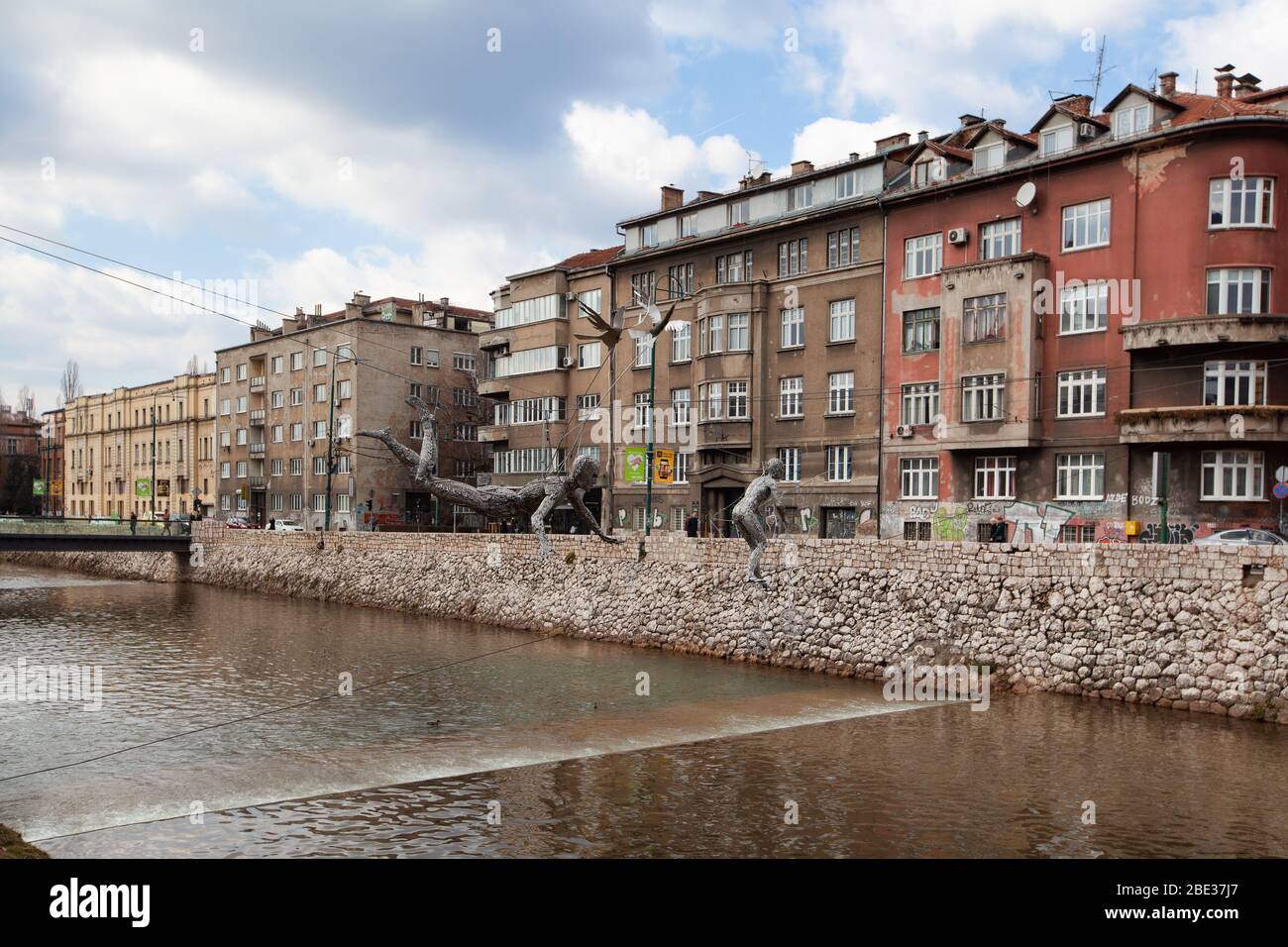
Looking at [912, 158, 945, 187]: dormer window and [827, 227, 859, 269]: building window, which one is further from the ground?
[912, 158, 945, 187]: dormer window

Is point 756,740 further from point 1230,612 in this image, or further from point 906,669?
point 1230,612

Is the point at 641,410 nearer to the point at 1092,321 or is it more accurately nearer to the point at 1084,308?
the point at 1084,308

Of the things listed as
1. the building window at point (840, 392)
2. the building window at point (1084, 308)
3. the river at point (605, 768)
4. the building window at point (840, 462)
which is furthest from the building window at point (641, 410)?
the river at point (605, 768)

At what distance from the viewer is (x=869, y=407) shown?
48281 mm

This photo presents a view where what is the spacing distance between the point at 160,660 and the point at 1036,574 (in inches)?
1017

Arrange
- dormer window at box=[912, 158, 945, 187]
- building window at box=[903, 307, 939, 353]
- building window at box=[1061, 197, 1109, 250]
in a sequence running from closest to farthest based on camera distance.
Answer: building window at box=[1061, 197, 1109, 250] → building window at box=[903, 307, 939, 353] → dormer window at box=[912, 158, 945, 187]

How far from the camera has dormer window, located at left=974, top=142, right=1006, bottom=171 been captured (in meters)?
44.1

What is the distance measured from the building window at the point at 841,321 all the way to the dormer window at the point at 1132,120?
13.4 meters

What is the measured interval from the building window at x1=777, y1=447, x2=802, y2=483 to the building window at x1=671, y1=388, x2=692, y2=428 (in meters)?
6.36

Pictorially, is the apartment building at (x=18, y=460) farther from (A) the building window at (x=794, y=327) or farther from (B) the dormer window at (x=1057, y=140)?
(B) the dormer window at (x=1057, y=140)

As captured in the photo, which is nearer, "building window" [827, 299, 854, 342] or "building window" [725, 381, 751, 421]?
"building window" [827, 299, 854, 342]

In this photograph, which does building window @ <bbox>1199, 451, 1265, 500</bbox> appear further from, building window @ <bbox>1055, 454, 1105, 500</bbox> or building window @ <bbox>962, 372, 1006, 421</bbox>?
building window @ <bbox>962, 372, 1006, 421</bbox>

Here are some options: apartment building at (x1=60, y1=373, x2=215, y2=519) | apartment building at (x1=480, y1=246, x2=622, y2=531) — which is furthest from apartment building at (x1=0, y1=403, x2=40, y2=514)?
apartment building at (x1=480, y1=246, x2=622, y2=531)

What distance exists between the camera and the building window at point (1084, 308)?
40188mm
